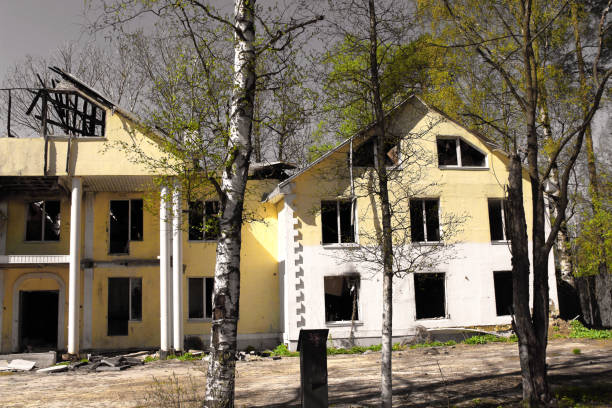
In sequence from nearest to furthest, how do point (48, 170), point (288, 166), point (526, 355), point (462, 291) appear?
point (526, 355) → point (48, 170) → point (462, 291) → point (288, 166)

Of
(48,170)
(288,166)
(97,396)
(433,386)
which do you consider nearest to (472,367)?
(433,386)

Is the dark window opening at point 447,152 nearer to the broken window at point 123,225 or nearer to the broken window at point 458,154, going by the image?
the broken window at point 458,154

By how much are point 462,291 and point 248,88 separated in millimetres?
13768

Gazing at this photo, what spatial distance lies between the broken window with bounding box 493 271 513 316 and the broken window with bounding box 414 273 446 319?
7.09 ft

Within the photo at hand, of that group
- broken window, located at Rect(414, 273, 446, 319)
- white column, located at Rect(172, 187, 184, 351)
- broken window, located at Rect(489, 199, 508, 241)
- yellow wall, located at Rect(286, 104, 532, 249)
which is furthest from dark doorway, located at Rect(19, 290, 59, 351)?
broken window, located at Rect(489, 199, 508, 241)

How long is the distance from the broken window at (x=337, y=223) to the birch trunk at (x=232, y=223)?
10950 millimetres

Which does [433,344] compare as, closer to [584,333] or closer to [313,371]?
[584,333]

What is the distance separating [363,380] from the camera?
12438 millimetres

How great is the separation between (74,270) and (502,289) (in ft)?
50.8

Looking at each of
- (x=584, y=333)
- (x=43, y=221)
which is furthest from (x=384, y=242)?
(x=43, y=221)

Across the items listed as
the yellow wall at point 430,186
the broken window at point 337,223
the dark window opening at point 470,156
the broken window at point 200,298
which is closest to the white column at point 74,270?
the broken window at point 200,298

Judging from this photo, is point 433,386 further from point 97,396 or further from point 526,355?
point 97,396

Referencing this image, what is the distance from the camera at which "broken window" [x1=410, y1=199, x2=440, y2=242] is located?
65.0ft

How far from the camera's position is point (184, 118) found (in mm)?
8359
